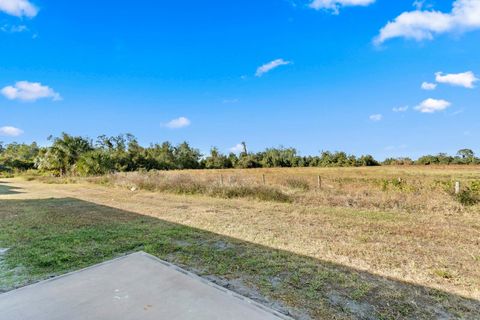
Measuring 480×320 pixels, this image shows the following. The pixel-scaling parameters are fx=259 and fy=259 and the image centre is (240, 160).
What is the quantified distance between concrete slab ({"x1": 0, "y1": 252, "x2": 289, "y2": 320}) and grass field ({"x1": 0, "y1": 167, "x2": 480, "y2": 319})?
1.49ft

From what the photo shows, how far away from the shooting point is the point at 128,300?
195cm

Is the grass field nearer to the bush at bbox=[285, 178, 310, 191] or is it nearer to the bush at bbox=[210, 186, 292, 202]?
the bush at bbox=[210, 186, 292, 202]

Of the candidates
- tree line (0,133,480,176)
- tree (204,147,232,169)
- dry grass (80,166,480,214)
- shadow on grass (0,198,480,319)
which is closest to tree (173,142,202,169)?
tree line (0,133,480,176)

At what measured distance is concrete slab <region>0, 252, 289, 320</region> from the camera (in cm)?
177

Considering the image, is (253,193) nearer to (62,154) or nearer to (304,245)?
(304,245)

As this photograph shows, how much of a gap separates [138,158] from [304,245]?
28.5 metres

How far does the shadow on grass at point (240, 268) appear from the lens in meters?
2.21

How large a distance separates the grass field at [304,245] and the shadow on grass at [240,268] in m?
0.01

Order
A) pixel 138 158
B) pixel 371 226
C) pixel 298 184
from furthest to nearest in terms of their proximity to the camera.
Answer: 1. pixel 138 158
2. pixel 298 184
3. pixel 371 226

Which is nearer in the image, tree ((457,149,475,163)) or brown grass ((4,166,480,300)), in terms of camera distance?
brown grass ((4,166,480,300))

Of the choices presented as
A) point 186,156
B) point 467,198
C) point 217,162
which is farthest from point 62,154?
point 467,198

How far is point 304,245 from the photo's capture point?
156 inches

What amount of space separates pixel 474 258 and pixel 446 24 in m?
6.36

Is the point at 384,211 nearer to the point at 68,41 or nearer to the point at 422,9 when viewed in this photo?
the point at 422,9
